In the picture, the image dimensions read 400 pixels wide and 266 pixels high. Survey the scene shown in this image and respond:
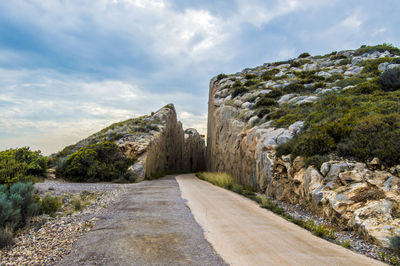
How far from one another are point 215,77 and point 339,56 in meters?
18.1

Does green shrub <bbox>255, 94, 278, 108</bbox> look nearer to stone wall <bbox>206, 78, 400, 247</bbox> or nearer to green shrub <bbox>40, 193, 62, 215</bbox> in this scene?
stone wall <bbox>206, 78, 400, 247</bbox>

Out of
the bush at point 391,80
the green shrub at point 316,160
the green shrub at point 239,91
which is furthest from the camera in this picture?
the green shrub at point 239,91

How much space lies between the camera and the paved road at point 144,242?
4246mm

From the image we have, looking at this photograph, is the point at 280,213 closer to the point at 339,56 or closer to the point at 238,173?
the point at 238,173

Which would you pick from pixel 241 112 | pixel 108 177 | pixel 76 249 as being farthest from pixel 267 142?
pixel 108 177

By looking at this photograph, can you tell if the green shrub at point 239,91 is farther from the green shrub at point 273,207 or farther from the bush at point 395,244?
the bush at point 395,244

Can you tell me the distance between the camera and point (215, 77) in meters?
37.9

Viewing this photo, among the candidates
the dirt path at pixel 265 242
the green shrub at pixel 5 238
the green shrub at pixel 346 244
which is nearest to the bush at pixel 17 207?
the green shrub at pixel 5 238

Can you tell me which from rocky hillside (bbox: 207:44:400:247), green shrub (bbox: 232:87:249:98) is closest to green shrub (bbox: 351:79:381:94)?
rocky hillside (bbox: 207:44:400:247)

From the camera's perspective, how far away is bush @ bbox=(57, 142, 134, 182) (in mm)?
17156

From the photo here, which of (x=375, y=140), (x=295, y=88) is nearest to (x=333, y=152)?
(x=375, y=140)

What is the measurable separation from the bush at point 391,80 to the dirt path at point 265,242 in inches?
504

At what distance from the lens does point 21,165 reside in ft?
47.3

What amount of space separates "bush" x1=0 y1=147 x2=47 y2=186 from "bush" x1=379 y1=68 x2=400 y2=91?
2288 cm
